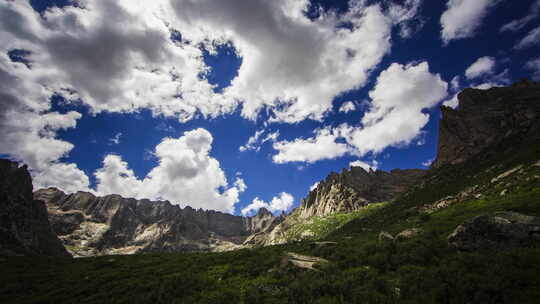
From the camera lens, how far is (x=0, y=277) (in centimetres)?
3231

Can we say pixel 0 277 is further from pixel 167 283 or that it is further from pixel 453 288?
pixel 453 288

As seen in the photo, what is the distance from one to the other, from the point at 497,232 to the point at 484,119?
155187 mm

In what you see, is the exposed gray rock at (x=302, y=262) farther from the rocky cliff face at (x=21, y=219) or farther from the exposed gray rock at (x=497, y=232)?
the rocky cliff face at (x=21, y=219)

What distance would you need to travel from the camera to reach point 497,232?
15297 millimetres

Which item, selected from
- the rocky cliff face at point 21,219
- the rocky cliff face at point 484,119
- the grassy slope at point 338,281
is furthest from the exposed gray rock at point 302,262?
the rocky cliff face at point 21,219

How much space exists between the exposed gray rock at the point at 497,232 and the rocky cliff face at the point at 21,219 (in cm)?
20092

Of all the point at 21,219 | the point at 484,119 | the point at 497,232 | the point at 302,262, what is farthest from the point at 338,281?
the point at 21,219

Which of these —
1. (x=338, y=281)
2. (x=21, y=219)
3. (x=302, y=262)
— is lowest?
(x=21, y=219)

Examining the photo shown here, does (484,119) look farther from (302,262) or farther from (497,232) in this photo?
(302,262)

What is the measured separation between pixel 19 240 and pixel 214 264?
19902cm

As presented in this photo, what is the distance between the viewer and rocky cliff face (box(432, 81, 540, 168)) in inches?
4122

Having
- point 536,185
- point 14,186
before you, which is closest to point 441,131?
point 536,185

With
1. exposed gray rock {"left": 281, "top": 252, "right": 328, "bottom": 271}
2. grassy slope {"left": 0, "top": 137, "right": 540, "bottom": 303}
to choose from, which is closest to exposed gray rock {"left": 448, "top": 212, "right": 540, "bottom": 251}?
grassy slope {"left": 0, "top": 137, "right": 540, "bottom": 303}

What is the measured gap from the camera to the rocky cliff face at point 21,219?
141 m
